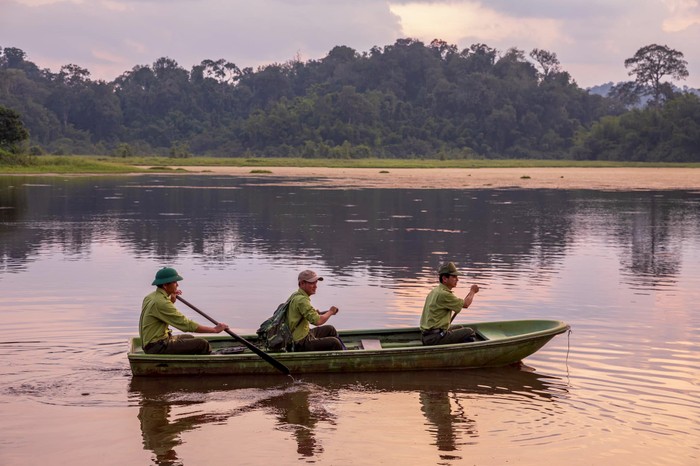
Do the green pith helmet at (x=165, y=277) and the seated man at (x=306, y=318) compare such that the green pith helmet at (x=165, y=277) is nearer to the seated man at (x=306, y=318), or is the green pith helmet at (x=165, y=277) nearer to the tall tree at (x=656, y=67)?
the seated man at (x=306, y=318)

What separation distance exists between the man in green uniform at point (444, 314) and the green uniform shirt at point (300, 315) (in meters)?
1.46

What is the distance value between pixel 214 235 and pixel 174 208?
33.5ft

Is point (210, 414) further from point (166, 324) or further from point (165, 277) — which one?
point (165, 277)

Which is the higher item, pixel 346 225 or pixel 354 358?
pixel 346 225

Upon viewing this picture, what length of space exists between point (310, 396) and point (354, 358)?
0.88 meters

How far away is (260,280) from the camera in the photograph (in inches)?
762

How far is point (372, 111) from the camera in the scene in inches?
4594

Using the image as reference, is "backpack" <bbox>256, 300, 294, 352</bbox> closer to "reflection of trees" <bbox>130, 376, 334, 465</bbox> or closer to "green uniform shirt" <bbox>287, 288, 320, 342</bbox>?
"green uniform shirt" <bbox>287, 288, 320, 342</bbox>

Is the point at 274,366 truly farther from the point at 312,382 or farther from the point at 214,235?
the point at 214,235

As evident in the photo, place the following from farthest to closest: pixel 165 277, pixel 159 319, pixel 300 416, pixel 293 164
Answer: pixel 293 164 < pixel 159 319 < pixel 165 277 < pixel 300 416

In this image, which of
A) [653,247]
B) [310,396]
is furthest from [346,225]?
[310,396]

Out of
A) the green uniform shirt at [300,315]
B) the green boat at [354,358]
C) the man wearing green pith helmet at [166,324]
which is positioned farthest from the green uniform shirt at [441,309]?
the man wearing green pith helmet at [166,324]

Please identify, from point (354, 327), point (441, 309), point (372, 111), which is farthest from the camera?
point (372, 111)

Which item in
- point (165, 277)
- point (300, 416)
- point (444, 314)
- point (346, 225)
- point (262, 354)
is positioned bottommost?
point (300, 416)
